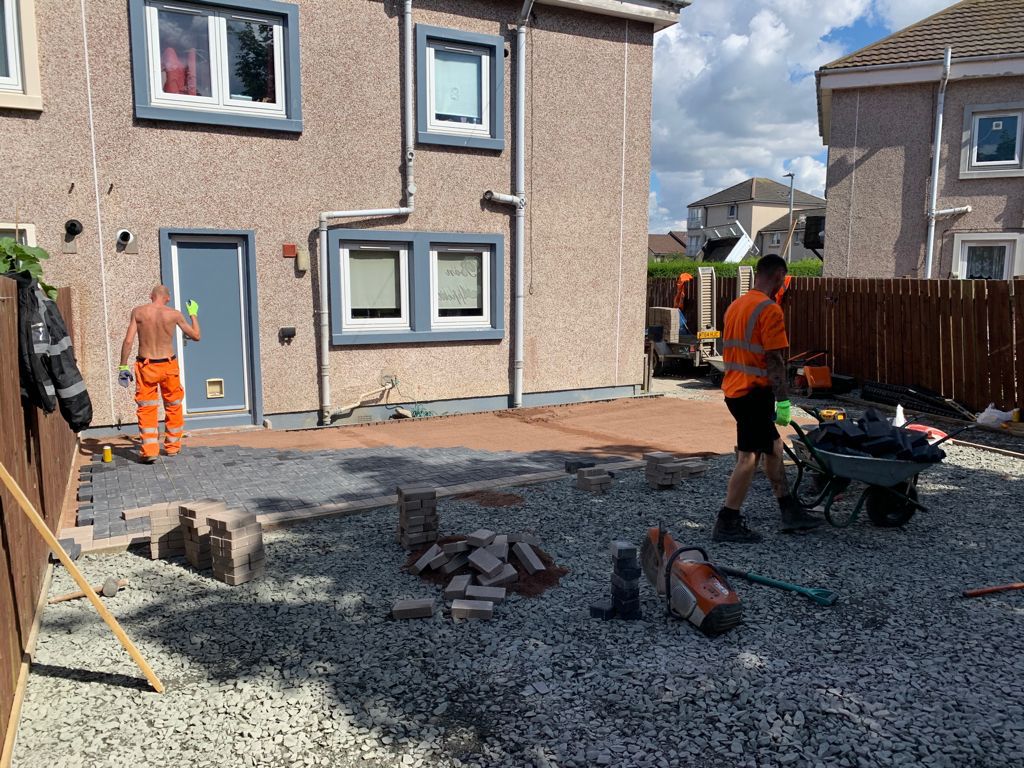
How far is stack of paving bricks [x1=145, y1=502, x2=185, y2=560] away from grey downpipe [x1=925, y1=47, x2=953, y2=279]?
16002 mm

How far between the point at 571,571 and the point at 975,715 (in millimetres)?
2360

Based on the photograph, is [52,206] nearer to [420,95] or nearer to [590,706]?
[420,95]

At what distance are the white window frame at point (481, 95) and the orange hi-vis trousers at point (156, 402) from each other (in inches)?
197

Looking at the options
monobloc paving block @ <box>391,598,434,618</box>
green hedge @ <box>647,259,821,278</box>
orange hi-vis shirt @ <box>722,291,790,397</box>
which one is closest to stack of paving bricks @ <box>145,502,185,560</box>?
monobloc paving block @ <box>391,598,434,618</box>

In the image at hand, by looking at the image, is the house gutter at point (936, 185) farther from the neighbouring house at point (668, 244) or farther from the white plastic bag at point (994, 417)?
the neighbouring house at point (668, 244)

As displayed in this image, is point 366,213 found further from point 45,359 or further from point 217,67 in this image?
point 45,359

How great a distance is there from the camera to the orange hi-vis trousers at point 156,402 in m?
7.80

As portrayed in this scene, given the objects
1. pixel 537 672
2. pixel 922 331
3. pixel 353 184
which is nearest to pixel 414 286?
pixel 353 184

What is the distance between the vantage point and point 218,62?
364 inches

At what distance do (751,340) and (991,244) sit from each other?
13.7 m

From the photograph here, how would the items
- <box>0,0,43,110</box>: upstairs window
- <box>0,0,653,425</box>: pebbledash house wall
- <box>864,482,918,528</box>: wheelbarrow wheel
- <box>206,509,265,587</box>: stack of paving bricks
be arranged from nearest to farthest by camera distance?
Answer: <box>206,509,265,587</box>: stack of paving bricks
<box>864,482,918,528</box>: wheelbarrow wheel
<box>0,0,43,110</box>: upstairs window
<box>0,0,653,425</box>: pebbledash house wall

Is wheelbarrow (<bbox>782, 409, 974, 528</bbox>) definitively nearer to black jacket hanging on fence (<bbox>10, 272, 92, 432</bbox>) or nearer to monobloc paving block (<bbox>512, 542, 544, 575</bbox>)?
monobloc paving block (<bbox>512, 542, 544, 575</bbox>)

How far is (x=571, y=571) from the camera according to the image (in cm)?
498

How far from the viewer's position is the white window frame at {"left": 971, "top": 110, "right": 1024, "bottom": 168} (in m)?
15.3
